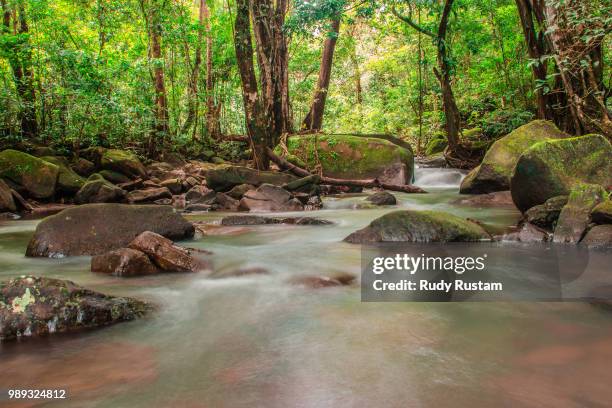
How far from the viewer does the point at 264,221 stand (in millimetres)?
7438

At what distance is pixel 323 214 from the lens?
28.1ft

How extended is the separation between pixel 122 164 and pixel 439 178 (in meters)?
8.72

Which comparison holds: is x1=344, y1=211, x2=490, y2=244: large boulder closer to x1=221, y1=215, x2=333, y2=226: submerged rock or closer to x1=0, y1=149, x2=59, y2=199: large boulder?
x1=221, y1=215, x2=333, y2=226: submerged rock

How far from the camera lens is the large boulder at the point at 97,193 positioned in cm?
948

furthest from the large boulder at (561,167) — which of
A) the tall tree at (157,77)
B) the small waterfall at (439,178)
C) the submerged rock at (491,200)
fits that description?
the tall tree at (157,77)

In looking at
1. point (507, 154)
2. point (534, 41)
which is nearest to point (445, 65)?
point (534, 41)

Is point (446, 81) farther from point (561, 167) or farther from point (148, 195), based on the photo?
point (148, 195)

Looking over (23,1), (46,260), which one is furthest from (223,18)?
(46,260)

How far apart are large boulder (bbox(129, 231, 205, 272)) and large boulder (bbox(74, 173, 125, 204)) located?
5.68 metres

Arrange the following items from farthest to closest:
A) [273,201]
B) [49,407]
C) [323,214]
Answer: [273,201]
[323,214]
[49,407]

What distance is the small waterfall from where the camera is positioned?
13367mm

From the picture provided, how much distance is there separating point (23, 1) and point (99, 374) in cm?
1198

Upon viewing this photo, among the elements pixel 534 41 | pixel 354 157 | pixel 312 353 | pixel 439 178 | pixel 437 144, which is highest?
pixel 534 41

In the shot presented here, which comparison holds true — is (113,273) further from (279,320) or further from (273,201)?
(273,201)
